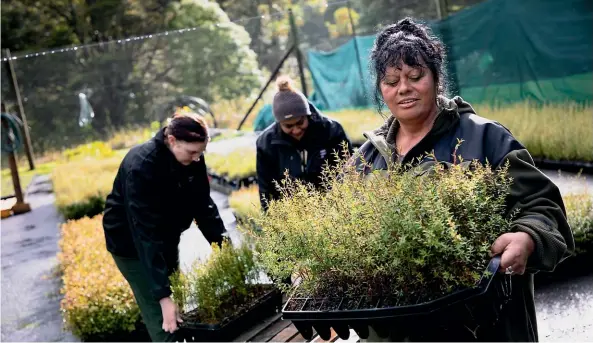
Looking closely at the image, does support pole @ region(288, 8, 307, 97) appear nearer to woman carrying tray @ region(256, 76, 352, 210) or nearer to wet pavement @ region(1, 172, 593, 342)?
wet pavement @ region(1, 172, 593, 342)

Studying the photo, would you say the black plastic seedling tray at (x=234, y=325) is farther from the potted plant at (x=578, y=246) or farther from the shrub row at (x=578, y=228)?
the potted plant at (x=578, y=246)

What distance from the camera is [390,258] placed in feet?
5.88

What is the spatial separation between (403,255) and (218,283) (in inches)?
112

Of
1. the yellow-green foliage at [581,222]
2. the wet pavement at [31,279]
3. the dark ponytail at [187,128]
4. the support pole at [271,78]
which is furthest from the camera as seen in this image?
the support pole at [271,78]

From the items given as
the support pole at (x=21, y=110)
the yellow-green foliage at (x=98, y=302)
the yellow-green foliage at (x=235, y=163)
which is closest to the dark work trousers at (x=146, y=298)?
the yellow-green foliage at (x=98, y=302)

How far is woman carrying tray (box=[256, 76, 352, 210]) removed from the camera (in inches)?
171

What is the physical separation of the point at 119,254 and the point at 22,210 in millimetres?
11263

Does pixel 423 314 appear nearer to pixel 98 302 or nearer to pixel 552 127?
pixel 98 302

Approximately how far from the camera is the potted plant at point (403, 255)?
68.8 inches

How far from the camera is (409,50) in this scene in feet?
7.22

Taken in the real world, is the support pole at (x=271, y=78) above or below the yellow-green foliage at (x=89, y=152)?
above

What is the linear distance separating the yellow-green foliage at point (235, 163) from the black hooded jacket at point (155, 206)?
7.09 metres

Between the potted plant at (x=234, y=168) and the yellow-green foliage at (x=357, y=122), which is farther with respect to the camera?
the yellow-green foliage at (x=357, y=122)

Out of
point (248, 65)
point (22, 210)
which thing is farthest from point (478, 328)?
point (248, 65)
